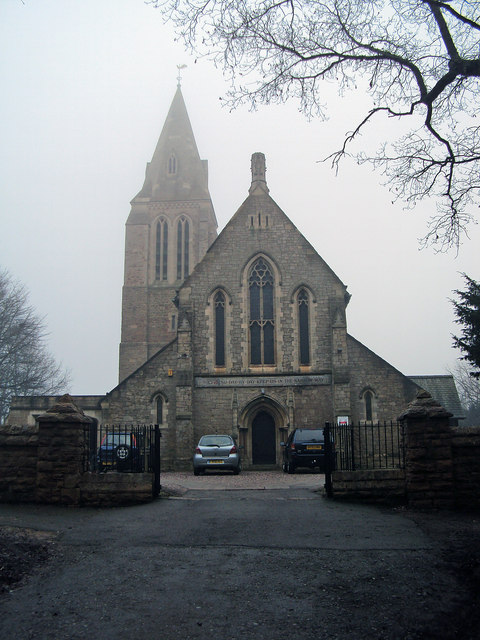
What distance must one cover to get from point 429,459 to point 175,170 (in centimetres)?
4685

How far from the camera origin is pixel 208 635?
5.06m

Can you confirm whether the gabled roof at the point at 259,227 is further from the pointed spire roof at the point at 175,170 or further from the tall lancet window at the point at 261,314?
the pointed spire roof at the point at 175,170

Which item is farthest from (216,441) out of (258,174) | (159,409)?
(258,174)

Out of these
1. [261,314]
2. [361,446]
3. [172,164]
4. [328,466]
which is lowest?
[328,466]

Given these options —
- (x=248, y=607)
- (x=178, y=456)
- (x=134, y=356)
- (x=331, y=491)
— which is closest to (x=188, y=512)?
(x=331, y=491)

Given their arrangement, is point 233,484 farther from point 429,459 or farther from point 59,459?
point 429,459

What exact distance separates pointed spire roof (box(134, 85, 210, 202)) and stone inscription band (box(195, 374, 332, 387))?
97.4 ft

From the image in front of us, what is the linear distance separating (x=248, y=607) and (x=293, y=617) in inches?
17.7

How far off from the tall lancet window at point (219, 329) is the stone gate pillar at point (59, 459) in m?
15.8

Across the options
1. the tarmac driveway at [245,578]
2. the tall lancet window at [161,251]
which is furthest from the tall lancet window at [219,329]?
the tall lancet window at [161,251]

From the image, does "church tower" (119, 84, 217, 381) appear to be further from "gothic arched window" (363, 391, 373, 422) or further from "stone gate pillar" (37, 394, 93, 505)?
"stone gate pillar" (37, 394, 93, 505)

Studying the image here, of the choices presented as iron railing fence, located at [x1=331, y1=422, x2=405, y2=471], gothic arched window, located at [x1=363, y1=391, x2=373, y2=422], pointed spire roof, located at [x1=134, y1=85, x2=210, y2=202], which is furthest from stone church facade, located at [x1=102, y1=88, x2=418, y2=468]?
pointed spire roof, located at [x1=134, y1=85, x2=210, y2=202]

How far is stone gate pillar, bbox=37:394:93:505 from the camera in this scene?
1094cm

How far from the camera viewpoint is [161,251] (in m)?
52.1
